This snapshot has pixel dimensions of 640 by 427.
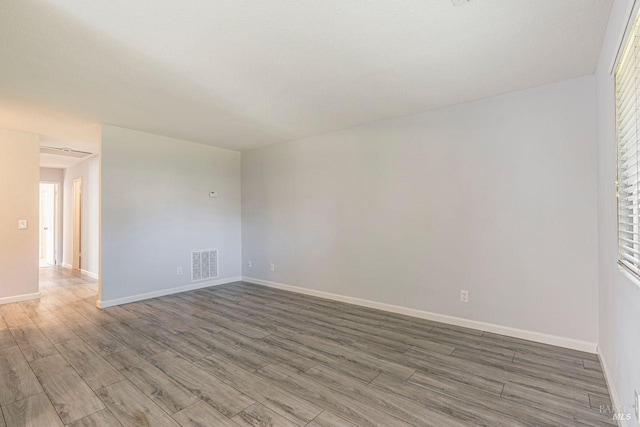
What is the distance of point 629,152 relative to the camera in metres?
1.59

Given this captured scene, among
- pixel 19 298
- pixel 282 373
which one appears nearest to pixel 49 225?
pixel 19 298

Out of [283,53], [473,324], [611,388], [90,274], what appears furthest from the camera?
[90,274]

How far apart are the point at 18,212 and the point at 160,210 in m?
1.92

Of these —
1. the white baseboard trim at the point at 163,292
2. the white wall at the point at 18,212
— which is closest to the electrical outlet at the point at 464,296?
the white baseboard trim at the point at 163,292

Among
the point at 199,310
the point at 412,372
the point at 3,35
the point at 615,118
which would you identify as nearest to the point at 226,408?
the point at 412,372

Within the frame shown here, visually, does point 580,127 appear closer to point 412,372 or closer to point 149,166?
point 412,372

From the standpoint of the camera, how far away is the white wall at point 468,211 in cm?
268

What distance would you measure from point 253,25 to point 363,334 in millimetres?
2798

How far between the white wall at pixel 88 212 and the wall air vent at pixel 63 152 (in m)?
0.24

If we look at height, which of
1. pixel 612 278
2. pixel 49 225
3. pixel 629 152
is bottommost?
pixel 612 278

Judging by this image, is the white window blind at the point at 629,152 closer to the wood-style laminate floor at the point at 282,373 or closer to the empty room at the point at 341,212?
the empty room at the point at 341,212

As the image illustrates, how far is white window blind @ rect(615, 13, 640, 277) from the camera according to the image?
1.42 metres

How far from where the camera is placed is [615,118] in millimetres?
1833

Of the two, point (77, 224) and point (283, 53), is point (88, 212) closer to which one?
point (77, 224)
